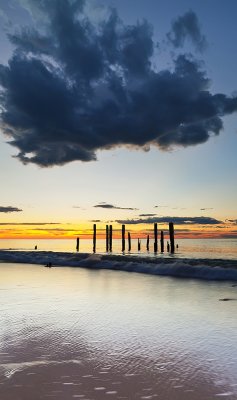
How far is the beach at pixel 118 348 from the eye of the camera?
178 inches

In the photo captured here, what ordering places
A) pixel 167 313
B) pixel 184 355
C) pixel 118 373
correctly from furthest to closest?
1. pixel 167 313
2. pixel 184 355
3. pixel 118 373

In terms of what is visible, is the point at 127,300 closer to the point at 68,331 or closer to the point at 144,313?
the point at 144,313

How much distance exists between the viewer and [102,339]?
6.97 metres

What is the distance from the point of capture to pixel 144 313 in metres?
9.53

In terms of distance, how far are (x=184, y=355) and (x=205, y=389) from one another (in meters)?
1.40

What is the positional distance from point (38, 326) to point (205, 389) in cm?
451

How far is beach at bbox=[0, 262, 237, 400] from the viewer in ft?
14.8

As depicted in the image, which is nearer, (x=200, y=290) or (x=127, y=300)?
(x=127, y=300)

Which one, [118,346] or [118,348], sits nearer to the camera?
[118,348]

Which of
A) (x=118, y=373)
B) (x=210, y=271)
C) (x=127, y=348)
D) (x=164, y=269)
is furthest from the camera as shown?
(x=164, y=269)

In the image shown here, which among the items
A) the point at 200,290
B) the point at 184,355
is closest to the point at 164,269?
the point at 200,290

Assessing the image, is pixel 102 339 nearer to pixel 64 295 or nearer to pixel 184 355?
pixel 184 355

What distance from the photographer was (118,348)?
20.6 feet

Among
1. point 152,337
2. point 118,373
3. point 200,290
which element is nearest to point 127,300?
point 200,290
